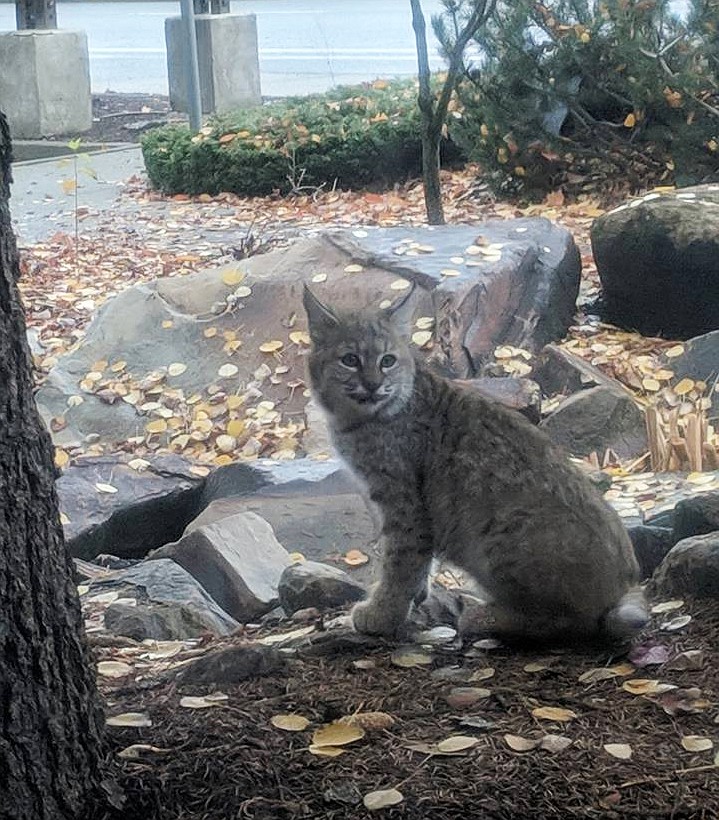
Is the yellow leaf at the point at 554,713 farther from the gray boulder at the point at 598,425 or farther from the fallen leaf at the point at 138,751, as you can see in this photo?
the gray boulder at the point at 598,425

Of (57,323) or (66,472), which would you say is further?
(57,323)

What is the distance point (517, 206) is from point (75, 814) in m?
9.25

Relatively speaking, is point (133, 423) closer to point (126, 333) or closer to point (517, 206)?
point (126, 333)

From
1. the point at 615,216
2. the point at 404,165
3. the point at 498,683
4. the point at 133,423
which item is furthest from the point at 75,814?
the point at 404,165

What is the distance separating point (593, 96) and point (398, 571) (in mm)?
7666

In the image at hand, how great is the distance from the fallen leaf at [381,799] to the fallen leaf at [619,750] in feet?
1.77

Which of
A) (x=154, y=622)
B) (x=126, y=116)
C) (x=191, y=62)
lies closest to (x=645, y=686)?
(x=154, y=622)

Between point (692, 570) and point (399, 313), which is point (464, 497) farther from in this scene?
point (399, 313)

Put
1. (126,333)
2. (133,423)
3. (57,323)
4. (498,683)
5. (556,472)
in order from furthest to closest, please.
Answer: (57,323), (126,333), (133,423), (556,472), (498,683)

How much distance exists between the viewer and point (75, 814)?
9.17 feet

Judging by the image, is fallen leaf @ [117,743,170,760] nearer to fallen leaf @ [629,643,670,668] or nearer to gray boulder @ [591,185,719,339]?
fallen leaf @ [629,643,670,668]

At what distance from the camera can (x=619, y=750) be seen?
10.3ft

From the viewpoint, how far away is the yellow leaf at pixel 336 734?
3.23 meters

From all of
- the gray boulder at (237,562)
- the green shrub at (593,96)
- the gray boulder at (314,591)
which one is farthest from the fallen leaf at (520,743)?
the green shrub at (593,96)
